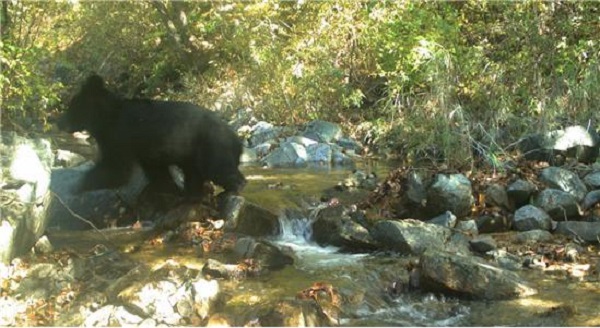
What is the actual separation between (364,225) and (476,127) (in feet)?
10.8

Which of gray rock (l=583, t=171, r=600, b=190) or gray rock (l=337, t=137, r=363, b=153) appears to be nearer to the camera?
gray rock (l=583, t=171, r=600, b=190)

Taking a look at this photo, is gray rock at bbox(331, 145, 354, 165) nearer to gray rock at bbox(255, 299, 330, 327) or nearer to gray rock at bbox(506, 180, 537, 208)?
gray rock at bbox(506, 180, 537, 208)

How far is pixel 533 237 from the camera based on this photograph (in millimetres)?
7352

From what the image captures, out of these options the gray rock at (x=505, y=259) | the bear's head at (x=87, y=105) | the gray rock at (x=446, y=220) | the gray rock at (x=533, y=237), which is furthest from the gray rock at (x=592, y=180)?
the bear's head at (x=87, y=105)

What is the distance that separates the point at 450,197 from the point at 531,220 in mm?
989

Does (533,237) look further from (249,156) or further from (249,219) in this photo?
(249,156)

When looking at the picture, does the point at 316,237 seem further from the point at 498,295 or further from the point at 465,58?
the point at 465,58

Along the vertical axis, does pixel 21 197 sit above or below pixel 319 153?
below

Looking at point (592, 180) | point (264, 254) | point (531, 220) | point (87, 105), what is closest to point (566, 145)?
point (592, 180)

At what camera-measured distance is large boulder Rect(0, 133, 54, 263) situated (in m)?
5.86

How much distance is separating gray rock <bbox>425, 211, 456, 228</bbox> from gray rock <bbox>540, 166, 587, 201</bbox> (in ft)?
5.11

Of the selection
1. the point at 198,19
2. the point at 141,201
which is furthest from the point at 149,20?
the point at 141,201

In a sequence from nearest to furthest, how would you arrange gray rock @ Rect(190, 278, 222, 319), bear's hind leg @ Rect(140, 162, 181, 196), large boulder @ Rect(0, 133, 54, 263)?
gray rock @ Rect(190, 278, 222, 319), large boulder @ Rect(0, 133, 54, 263), bear's hind leg @ Rect(140, 162, 181, 196)

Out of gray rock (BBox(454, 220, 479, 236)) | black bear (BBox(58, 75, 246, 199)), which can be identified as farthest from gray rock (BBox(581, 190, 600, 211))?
black bear (BBox(58, 75, 246, 199))
